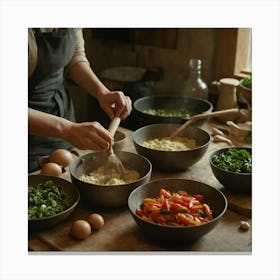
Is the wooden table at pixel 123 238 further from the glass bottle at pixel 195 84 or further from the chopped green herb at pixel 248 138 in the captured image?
the glass bottle at pixel 195 84

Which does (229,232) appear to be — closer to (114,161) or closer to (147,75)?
(114,161)

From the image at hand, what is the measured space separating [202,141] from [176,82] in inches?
31.2

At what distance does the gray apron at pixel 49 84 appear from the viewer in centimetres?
166

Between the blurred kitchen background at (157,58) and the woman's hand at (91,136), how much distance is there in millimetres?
741

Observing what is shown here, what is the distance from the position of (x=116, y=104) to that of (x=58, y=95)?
30cm

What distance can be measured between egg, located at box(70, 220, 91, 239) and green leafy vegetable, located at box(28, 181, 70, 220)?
78 millimetres

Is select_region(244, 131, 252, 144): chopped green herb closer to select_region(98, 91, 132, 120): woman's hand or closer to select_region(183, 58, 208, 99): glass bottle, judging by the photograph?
select_region(183, 58, 208, 99): glass bottle

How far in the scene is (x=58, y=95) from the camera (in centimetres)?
186

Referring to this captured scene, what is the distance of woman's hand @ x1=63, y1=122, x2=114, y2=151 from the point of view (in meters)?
1.38

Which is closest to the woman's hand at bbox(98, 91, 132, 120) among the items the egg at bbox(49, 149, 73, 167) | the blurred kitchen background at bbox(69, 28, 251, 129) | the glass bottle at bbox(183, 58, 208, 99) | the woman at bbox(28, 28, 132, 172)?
the woman at bbox(28, 28, 132, 172)

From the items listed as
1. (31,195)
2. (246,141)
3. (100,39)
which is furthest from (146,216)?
(100,39)

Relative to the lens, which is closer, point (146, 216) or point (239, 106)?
point (146, 216)

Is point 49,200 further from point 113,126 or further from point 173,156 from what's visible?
point 173,156

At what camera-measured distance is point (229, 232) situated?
131 centimetres
